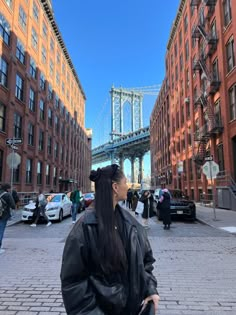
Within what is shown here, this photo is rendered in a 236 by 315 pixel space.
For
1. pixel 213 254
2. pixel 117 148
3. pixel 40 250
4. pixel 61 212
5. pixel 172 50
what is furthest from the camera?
pixel 117 148

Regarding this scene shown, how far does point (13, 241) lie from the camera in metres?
9.95

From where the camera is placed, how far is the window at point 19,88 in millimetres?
26411

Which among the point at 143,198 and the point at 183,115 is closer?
the point at 143,198

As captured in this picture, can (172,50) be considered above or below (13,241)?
above

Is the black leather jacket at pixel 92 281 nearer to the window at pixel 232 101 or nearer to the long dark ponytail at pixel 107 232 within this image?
the long dark ponytail at pixel 107 232

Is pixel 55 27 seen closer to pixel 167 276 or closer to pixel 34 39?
pixel 34 39

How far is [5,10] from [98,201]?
1053 inches

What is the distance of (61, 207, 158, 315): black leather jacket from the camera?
1.76m

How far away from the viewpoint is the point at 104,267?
1796 mm

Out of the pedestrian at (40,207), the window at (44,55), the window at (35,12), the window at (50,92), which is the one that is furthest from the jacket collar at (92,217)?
the window at (50,92)

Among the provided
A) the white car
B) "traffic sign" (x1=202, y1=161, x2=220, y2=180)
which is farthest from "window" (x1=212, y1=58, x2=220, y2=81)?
the white car

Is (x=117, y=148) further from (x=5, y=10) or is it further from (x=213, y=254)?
(x=213, y=254)

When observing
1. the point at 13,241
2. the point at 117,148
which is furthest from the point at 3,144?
the point at 117,148

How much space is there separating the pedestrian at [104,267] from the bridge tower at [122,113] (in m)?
98.3
